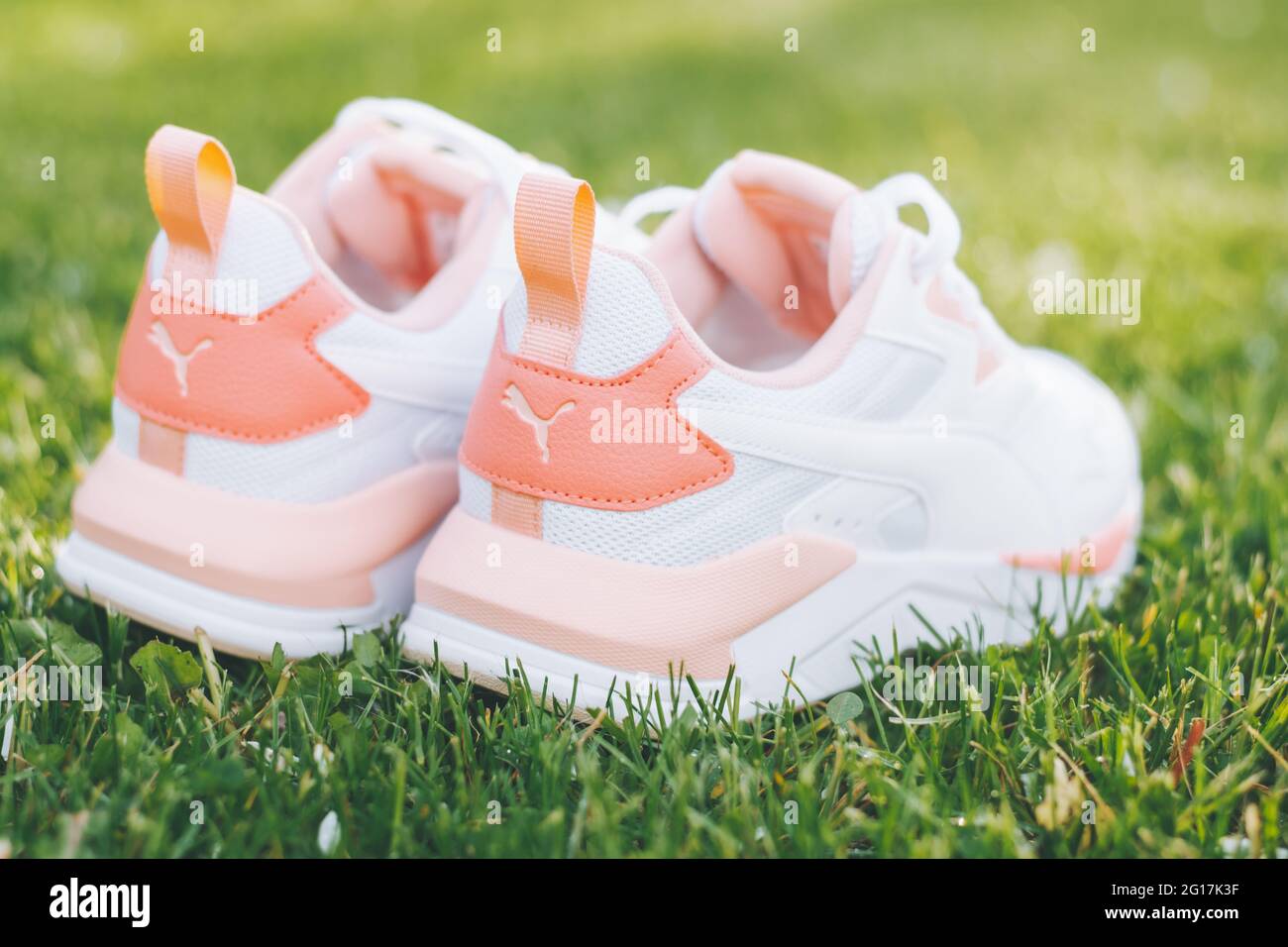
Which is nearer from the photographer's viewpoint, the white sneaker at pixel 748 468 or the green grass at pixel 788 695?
the green grass at pixel 788 695

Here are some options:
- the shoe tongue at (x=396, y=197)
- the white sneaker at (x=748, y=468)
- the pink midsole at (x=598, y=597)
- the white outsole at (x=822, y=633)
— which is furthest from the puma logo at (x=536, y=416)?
the shoe tongue at (x=396, y=197)

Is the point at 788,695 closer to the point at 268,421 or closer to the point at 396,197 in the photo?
the point at 268,421

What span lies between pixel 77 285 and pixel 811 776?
9.01 ft

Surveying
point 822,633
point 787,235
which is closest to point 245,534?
point 822,633

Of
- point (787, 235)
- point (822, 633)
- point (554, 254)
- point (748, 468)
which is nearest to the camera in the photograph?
point (554, 254)

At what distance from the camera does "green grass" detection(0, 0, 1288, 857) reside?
1509 millimetres

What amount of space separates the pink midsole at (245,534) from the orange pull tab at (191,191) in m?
0.33

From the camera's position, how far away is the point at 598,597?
1.68 m

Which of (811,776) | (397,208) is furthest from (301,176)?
(811,776)

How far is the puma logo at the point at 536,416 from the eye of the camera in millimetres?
1670

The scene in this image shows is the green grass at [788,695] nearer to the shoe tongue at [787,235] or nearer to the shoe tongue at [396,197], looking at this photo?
the shoe tongue at [787,235]

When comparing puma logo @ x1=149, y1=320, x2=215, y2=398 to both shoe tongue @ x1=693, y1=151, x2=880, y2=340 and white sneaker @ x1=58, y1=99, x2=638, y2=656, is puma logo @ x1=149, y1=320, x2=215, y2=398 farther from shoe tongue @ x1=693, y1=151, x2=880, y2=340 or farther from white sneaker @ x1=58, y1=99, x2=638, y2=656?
shoe tongue @ x1=693, y1=151, x2=880, y2=340

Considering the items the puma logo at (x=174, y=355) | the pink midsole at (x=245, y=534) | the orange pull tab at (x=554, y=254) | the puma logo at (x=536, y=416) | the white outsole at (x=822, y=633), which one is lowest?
the white outsole at (x=822, y=633)

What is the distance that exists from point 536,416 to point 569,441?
0.06 metres
